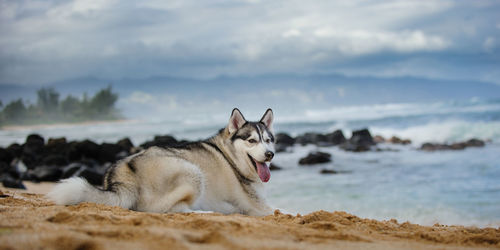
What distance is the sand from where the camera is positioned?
2904 millimetres

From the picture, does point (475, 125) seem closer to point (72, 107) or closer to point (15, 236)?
point (15, 236)

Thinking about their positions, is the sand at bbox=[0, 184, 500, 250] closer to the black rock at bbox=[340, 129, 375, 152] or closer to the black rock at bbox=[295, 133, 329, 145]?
the black rock at bbox=[340, 129, 375, 152]

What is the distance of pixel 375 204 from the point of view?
365 inches

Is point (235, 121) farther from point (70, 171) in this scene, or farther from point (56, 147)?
point (56, 147)

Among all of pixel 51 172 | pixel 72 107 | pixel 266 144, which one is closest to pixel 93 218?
pixel 266 144

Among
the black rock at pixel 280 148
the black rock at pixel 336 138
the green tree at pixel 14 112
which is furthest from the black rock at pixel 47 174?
the green tree at pixel 14 112

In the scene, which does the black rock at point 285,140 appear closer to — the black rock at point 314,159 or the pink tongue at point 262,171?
the black rock at point 314,159

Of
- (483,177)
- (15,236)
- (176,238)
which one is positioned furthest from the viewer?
(483,177)

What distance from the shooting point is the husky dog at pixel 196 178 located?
5062mm

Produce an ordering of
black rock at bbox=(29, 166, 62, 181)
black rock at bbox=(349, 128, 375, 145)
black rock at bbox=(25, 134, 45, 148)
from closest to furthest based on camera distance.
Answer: black rock at bbox=(29, 166, 62, 181)
black rock at bbox=(25, 134, 45, 148)
black rock at bbox=(349, 128, 375, 145)

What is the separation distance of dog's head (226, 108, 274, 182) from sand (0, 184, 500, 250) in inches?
56.0

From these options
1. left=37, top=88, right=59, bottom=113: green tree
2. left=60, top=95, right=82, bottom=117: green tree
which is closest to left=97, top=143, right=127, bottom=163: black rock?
left=60, top=95, right=82, bottom=117: green tree

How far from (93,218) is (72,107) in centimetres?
9047

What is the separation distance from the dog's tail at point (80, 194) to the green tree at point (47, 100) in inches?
3560
